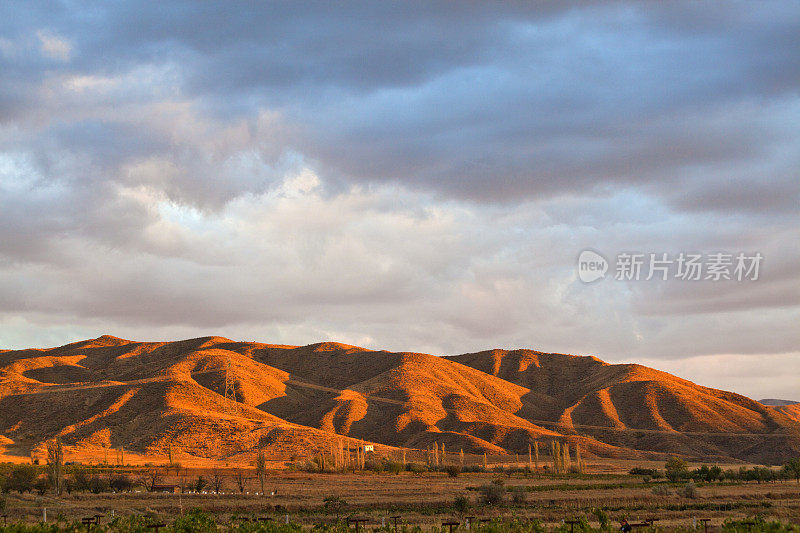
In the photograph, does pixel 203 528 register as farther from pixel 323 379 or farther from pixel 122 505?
pixel 323 379

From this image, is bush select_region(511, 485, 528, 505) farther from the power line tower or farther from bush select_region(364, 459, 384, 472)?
the power line tower

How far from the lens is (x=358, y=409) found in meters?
145

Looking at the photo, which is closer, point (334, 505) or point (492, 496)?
point (334, 505)

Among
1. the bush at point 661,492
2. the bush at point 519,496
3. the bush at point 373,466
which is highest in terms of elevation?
the bush at point 519,496

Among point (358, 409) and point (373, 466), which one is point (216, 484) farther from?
point (358, 409)

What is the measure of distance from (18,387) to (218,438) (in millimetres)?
56944

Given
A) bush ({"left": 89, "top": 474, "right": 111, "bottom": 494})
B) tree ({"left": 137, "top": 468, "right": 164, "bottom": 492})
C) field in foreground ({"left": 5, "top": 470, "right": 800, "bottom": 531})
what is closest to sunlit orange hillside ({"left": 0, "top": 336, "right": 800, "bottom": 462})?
tree ({"left": 137, "top": 468, "right": 164, "bottom": 492})

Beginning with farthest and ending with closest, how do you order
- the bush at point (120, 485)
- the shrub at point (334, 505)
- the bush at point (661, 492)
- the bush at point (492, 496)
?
the bush at point (120, 485) < the bush at point (661, 492) < the bush at point (492, 496) < the shrub at point (334, 505)

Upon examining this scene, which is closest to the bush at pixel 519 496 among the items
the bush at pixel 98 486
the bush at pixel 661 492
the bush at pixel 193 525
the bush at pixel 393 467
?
the bush at pixel 661 492

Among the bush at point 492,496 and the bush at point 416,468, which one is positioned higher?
the bush at point 492,496

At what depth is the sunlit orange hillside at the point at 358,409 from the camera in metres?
116

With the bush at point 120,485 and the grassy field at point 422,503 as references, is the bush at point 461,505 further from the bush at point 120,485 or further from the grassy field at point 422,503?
the bush at point 120,485

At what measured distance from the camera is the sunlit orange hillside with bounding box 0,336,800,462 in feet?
382

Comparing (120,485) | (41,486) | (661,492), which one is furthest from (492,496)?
(41,486)
